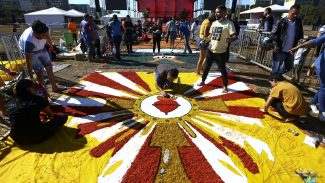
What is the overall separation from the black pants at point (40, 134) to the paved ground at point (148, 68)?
182 cm

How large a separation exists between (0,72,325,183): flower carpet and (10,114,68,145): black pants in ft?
0.32

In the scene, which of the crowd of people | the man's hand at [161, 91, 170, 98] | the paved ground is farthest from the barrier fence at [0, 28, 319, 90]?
the man's hand at [161, 91, 170, 98]

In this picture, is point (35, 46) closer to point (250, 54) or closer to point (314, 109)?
point (314, 109)

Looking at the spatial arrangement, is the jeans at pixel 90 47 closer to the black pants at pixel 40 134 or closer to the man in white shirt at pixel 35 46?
the man in white shirt at pixel 35 46

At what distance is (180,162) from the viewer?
2967 millimetres

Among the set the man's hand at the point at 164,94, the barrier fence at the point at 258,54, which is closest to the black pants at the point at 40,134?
the man's hand at the point at 164,94

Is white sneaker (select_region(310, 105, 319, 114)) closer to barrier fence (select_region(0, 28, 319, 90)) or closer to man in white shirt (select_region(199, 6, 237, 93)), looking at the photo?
barrier fence (select_region(0, 28, 319, 90))

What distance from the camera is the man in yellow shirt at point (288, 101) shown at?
3.81m

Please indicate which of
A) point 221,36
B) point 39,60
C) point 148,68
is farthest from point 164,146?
point 148,68

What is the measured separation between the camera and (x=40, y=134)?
330 centimetres

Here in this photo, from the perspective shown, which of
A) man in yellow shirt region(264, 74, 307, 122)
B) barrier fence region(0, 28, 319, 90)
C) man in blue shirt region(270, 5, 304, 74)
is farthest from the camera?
barrier fence region(0, 28, 319, 90)

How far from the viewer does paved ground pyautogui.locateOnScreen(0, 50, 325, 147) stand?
19.7 feet

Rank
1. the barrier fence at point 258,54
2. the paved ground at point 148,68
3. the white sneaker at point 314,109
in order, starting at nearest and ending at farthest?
the white sneaker at point 314,109
the paved ground at point 148,68
the barrier fence at point 258,54

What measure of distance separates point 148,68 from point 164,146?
15.7 ft
